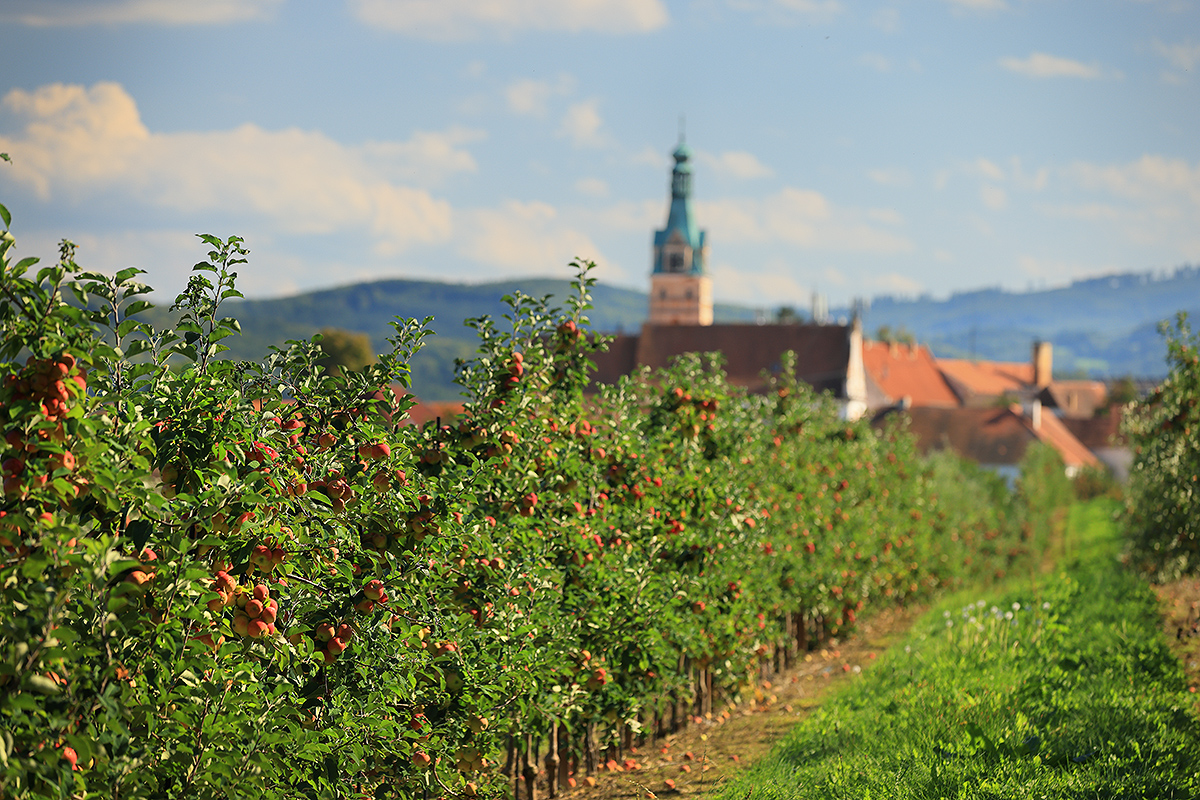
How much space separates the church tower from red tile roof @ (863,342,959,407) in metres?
19.9

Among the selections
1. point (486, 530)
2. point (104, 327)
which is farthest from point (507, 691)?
point (104, 327)

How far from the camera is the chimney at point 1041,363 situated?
129 m

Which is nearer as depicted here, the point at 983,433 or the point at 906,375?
the point at 983,433

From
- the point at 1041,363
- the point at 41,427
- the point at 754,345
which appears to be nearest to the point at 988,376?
the point at 1041,363

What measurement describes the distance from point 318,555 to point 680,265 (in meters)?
108

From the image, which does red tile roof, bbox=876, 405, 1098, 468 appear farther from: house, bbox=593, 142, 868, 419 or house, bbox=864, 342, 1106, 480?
house, bbox=593, 142, 868, 419

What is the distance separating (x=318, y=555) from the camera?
4254mm

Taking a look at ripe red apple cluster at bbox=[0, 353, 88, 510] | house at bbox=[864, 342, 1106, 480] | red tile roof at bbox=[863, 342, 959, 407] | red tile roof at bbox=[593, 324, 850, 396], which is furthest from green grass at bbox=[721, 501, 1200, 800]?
red tile roof at bbox=[863, 342, 959, 407]

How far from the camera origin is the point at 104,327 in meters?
3.72

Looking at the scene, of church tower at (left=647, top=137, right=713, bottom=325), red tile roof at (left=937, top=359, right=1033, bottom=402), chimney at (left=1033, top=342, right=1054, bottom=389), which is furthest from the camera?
chimney at (left=1033, top=342, right=1054, bottom=389)

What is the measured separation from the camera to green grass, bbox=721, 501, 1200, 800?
6344 mm

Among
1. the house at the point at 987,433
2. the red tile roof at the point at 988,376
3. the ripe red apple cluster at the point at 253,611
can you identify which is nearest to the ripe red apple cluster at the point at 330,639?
the ripe red apple cluster at the point at 253,611

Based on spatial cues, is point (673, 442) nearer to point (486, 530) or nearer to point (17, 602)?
point (486, 530)

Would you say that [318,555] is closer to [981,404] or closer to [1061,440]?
[1061,440]
